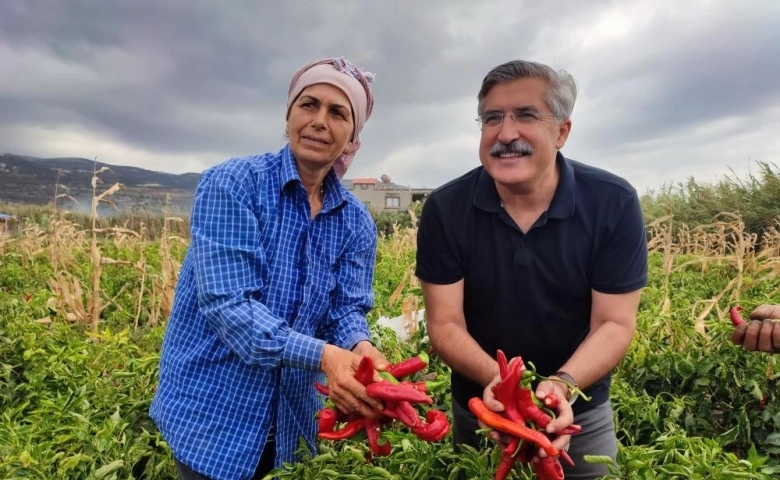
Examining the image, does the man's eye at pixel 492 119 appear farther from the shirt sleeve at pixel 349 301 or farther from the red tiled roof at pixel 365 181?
the red tiled roof at pixel 365 181

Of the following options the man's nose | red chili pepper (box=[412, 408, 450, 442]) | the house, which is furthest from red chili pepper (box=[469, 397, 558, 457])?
the house

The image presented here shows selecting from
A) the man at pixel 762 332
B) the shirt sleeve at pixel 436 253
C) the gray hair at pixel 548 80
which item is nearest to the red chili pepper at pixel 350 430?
the shirt sleeve at pixel 436 253

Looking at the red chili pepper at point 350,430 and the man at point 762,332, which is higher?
the man at point 762,332

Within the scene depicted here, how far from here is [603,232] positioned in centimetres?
207

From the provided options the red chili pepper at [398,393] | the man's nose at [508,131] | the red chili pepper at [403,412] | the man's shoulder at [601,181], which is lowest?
the red chili pepper at [403,412]

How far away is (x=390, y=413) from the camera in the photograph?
1543mm

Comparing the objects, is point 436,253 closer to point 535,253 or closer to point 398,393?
point 535,253

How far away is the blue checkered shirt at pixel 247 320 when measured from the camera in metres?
1.67

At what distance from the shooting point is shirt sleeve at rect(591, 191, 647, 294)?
2.04m

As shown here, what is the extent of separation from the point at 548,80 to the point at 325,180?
0.83 meters

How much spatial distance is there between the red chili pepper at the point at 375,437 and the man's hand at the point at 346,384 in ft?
0.11

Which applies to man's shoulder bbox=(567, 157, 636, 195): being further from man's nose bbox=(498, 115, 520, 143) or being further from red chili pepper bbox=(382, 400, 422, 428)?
red chili pepper bbox=(382, 400, 422, 428)

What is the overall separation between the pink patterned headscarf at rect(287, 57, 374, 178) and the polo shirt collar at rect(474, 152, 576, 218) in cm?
48

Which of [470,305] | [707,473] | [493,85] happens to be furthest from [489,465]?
[493,85]
